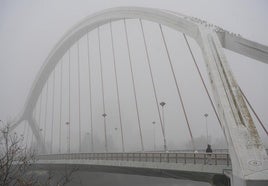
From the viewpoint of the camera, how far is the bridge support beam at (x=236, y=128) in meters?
14.9

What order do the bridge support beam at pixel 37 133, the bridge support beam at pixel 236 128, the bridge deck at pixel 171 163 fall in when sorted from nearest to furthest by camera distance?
the bridge support beam at pixel 236 128 → the bridge deck at pixel 171 163 → the bridge support beam at pixel 37 133

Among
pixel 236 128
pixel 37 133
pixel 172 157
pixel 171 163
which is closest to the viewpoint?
pixel 236 128

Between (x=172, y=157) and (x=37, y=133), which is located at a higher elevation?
(x=37, y=133)

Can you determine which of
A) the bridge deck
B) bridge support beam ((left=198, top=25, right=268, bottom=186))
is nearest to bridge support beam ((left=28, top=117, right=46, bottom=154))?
the bridge deck

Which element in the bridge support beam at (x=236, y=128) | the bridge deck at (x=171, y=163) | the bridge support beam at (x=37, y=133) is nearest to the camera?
the bridge support beam at (x=236, y=128)

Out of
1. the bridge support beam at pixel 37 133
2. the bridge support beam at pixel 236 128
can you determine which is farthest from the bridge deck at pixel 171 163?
the bridge support beam at pixel 37 133

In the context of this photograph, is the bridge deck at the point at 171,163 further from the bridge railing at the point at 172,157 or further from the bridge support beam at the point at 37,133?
the bridge support beam at the point at 37,133

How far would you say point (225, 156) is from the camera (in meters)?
19.8

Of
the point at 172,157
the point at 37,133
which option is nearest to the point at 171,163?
the point at 172,157

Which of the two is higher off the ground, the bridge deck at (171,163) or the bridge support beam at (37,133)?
the bridge support beam at (37,133)

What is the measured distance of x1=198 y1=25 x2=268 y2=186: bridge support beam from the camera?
1491 cm

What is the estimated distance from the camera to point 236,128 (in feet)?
56.7

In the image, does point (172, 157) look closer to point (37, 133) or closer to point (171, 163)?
point (171, 163)

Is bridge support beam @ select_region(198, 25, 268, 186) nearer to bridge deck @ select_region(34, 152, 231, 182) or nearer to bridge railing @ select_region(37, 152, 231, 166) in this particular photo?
bridge railing @ select_region(37, 152, 231, 166)
